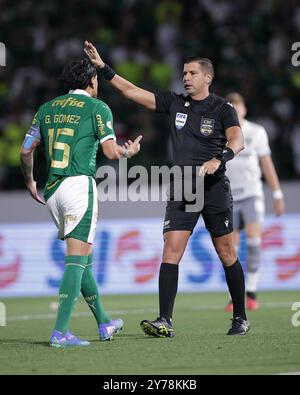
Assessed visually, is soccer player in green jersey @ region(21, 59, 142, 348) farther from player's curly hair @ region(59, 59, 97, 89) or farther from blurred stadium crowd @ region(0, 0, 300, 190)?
blurred stadium crowd @ region(0, 0, 300, 190)

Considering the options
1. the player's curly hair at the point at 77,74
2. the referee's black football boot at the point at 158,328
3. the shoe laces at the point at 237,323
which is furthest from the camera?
the shoe laces at the point at 237,323

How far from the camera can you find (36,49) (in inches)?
770

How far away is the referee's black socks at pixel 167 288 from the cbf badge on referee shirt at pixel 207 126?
118cm

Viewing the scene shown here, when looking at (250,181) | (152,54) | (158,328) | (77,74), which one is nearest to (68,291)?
(158,328)

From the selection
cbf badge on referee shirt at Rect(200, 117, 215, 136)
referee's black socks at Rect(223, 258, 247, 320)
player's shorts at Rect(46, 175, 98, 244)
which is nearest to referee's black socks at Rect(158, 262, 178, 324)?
referee's black socks at Rect(223, 258, 247, 320)

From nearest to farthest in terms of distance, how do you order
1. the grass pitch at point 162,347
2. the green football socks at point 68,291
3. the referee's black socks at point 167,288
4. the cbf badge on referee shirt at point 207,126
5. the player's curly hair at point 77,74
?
1. the grass pitch at point 162,347
2. the green football socks at point 68,291
3. the player's curly hair at point 77,74
4. the referee's black socks at point 167,288
5. the cbf badge on referee shirt at point 207,126

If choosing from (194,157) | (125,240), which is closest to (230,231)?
(194,157)

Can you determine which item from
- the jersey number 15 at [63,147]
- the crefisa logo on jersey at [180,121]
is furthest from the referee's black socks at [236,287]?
the jersey number 15 at [63,147]

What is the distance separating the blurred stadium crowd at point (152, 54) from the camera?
672 inches

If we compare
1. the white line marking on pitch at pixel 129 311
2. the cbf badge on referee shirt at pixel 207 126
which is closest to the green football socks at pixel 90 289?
the cbf badge on referee shirt at pixel 207 126

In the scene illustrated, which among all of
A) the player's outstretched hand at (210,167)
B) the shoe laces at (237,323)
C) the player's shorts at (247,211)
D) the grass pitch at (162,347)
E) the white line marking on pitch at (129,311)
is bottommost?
the white line marking on pitch at (129,311)

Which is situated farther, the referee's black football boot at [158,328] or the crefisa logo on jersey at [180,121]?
the crefisa logo on jersey at [180,121]

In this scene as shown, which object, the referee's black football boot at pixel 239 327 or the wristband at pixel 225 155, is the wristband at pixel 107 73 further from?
the referee's black football boot at pixel 239 327

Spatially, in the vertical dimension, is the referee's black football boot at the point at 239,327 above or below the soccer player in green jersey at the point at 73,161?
below
